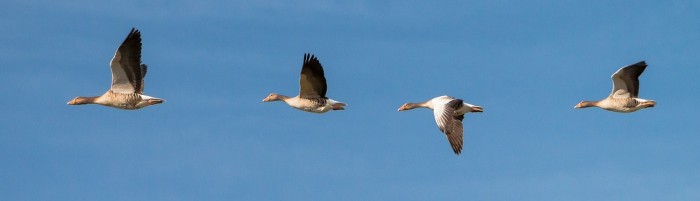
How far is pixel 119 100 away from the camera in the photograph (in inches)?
1667

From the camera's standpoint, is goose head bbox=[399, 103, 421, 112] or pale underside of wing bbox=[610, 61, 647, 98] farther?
goose head bbox=[399, 103, 421, 112]

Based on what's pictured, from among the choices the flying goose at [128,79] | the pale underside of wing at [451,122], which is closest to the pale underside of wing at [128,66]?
the flying goose at [128,79]

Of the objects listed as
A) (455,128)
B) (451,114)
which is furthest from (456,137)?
(451,114)

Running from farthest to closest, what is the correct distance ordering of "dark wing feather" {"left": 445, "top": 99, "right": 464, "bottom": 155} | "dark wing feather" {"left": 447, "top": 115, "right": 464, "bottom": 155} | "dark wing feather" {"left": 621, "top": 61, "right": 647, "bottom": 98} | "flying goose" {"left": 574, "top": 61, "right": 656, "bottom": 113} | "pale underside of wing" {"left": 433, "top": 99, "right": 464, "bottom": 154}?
1. "flying goose" {"left": 574, "top": 61, "right": 656, "bottom": 113}
2. "dark wing feather" {"left": 621, "top": 61, "right": 647, "bottom": 98}
3. "pale underside of wing" {"left": 433, "top": 99, "right": 464, "bottom": 154}
4. "dark wing feather" {"left": 445, "top": 99, "right": 464, "bottom": 155}
5. "dark wing feather" {"left": 447, "top": 115, "right": 464, "bottom": 155}

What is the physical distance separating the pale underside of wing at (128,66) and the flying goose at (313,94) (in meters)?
4.53

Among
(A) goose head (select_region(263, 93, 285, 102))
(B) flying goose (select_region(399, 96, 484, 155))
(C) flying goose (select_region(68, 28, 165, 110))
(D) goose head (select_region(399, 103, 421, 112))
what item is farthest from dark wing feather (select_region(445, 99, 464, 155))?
(C) flying goose (select_region(68, 28, 165, 110))

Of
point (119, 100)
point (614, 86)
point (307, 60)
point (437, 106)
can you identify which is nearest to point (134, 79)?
point (119, 100)

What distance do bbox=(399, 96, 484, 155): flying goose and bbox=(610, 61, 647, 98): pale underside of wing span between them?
3.79 metres

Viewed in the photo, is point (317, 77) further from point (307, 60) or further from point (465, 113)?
point (465, 113)

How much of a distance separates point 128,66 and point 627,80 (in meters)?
13.7

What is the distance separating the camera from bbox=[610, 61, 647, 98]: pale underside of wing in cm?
4369

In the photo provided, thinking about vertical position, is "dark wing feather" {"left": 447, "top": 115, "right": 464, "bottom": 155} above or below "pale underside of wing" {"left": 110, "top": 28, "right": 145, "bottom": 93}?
below

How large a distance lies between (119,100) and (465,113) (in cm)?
964

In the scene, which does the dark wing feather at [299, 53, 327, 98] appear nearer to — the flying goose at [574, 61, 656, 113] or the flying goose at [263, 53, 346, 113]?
the flying goose at [263, 53, 346, 113]
